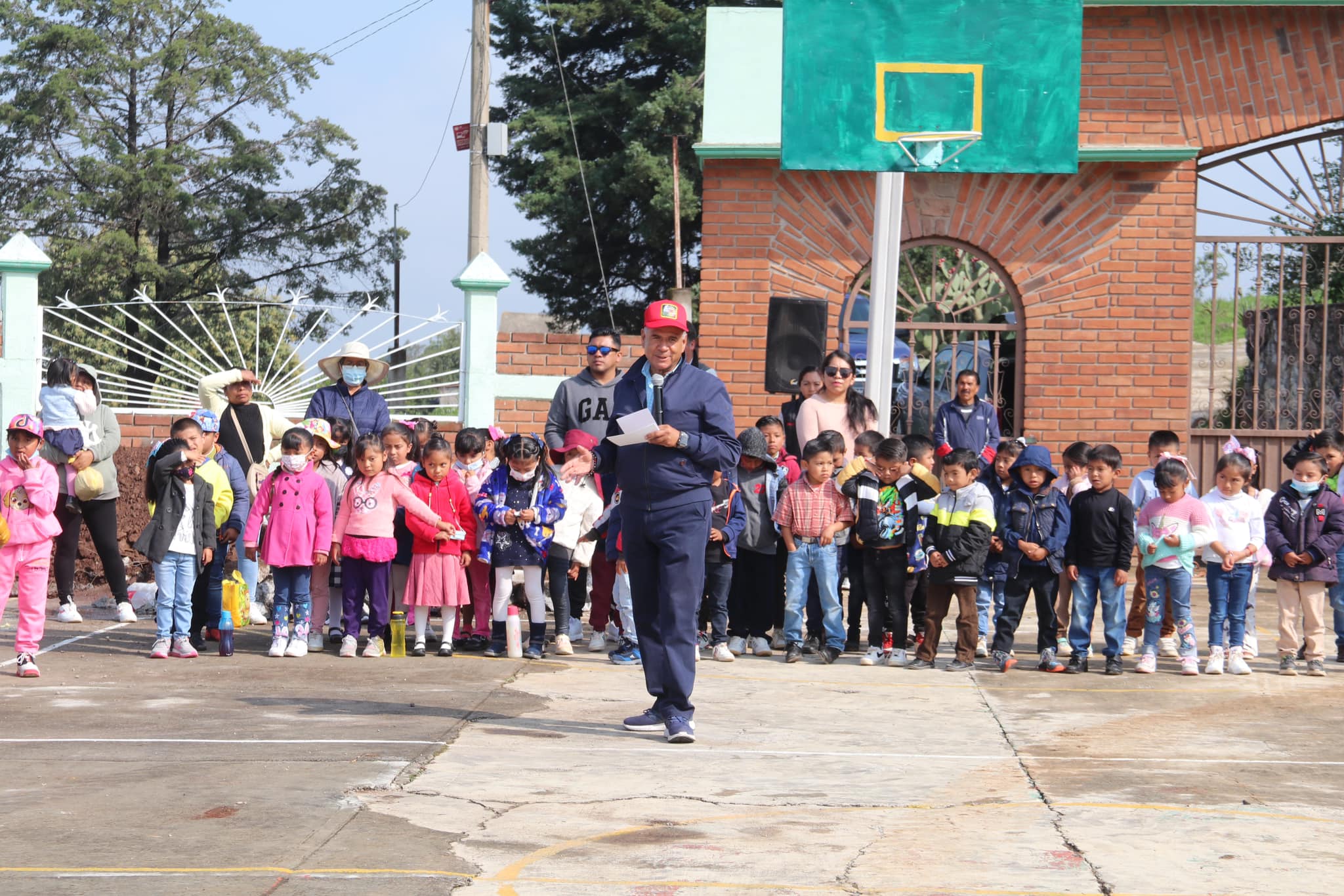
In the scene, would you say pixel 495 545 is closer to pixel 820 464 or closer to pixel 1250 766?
pixel 820 464

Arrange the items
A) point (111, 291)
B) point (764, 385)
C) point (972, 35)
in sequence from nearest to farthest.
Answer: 1. point (972, 35)
2. point (764, 385)
3. point (111, 291)

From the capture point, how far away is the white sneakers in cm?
937

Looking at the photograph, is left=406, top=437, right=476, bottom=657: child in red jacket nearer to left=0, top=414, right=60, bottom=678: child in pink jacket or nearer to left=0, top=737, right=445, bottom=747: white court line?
left=0, top=414, right=60, bottom=678: child in pink jacket

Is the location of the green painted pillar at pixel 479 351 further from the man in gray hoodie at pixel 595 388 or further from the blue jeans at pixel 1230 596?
the blue jeans at pixel 1230 596

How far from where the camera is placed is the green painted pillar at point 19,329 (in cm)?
1248

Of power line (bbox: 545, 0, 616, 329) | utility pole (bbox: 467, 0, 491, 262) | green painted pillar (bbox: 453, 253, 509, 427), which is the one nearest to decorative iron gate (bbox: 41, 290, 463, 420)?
green painted pillar (bbox: 453, 253, 509, 427)

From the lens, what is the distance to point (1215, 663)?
369 inches

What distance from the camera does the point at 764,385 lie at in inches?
518

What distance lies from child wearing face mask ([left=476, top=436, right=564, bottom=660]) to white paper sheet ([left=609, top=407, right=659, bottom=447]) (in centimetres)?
255

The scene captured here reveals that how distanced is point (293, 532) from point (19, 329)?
15.2ft

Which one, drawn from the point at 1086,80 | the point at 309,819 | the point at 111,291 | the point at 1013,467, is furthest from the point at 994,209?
the point at 111,291

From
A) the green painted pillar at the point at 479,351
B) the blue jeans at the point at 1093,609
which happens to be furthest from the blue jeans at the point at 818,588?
the green painted pillar at the point at 479,351

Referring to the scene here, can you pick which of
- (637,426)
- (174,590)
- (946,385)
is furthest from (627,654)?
(946,385)

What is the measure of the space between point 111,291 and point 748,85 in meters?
17.8
